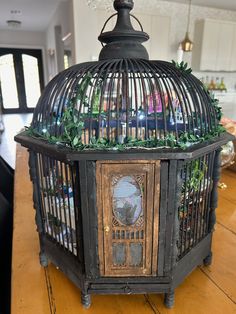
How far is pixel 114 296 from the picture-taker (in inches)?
31.3

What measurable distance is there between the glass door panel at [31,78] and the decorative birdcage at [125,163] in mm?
7593

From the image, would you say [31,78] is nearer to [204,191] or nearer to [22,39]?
[22,39]

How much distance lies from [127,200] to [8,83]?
26.3 ft

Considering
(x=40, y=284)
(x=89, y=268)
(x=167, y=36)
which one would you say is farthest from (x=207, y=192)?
(x=167, y=36)

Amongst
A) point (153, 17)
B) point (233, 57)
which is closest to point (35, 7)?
point (153, 17)

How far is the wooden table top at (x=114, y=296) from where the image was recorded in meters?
0.75

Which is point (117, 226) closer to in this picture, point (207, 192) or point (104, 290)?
point (104, 290)

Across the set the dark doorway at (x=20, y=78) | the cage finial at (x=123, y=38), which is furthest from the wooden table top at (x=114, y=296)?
the dark doorway at (x=20, y=78)

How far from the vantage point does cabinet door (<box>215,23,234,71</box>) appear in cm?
462

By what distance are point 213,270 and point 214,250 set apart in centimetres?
11

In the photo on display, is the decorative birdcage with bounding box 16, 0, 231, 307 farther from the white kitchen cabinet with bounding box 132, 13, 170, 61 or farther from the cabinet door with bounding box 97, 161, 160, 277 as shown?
the white kitchen cabinet with bounding box 132, 13, 170, 61

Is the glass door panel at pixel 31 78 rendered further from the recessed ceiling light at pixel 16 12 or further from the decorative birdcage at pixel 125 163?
the decorative birdcage at pixel 125 163

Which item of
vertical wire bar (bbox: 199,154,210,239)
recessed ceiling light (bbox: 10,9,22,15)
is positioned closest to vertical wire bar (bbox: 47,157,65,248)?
vertical wire bar (bbox: 199,154,210,239)

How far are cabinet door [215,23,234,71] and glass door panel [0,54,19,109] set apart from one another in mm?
5669
